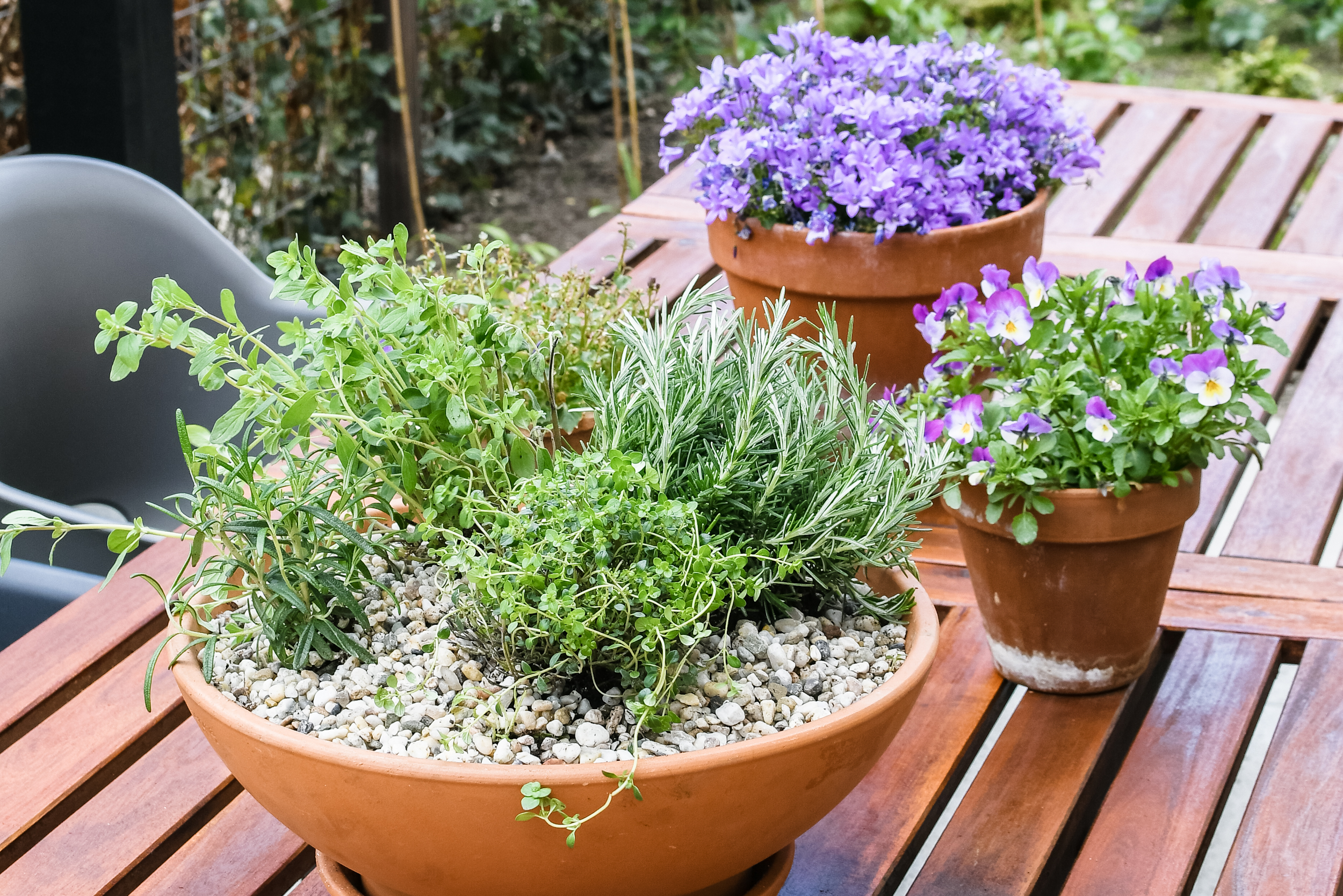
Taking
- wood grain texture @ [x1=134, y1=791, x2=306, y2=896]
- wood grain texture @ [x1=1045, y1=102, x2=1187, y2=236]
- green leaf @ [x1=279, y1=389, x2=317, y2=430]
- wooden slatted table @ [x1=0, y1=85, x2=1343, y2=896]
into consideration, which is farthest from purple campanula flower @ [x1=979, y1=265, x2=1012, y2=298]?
wood grain texture @ [x1=1045, y1=102, x2=1187, y2=236]

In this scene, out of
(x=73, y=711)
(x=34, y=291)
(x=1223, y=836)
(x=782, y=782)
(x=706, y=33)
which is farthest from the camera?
(x=706, y=33)

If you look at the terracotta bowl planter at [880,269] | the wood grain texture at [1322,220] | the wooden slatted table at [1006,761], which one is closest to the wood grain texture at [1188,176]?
the wood grain texture at [1322,220]

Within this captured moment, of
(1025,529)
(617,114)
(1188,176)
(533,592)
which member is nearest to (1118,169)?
(1188,176)

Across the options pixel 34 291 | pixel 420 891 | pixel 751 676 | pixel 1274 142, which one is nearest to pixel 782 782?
pixel 751 676

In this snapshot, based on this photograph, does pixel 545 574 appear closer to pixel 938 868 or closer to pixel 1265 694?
pixel 938 868

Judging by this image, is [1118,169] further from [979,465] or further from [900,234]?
[979,465]

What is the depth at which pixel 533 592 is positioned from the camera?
819 millimetres

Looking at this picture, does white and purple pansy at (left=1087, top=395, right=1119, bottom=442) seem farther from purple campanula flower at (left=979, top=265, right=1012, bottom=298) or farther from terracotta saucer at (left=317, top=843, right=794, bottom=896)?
terracotta saucer at (left=317, top=843, right=794, bottom=896)

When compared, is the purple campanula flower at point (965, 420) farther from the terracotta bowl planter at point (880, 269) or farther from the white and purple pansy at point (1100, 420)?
the terracotta bowl planter at point (880, 269)

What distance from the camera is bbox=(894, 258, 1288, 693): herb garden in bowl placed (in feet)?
3.76

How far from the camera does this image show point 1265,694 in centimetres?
123

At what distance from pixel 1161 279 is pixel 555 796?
2.62 feet

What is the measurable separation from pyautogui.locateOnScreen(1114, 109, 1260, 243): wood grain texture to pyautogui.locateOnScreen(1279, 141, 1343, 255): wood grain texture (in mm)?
152

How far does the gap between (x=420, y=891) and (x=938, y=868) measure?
408mm
